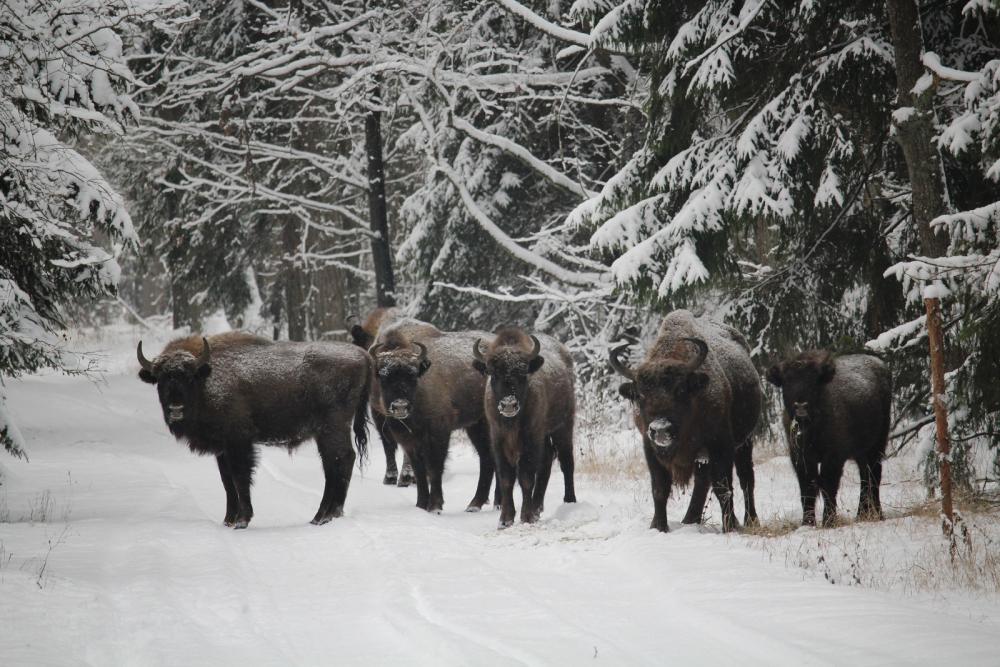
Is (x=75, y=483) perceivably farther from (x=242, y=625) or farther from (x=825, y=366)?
(x=825, y=366)

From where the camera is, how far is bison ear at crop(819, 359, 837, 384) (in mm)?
9133

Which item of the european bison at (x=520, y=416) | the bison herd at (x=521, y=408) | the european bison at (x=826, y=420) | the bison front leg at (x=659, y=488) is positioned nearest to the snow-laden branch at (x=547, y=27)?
the bison herd at (x=521, y=408)

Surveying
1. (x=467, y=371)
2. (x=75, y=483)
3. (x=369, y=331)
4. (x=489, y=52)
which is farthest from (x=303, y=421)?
(x=489, y=52)

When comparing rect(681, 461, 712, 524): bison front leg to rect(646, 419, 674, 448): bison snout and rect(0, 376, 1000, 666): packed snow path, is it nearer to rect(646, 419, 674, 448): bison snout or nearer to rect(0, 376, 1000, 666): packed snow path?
rect(0, 376, 1000, 666): packed snow path

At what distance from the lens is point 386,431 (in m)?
13.0

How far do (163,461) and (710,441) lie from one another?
36.0 feet

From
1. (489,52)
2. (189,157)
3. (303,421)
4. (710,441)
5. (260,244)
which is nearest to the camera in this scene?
(710,441)

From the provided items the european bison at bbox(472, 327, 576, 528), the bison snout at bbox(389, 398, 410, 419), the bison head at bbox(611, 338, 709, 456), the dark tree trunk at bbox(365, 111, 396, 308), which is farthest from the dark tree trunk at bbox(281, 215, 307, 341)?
the bison head at bbox(611, 338, 709, 456)

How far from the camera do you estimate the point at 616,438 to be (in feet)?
53.3

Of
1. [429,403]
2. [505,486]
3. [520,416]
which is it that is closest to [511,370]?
[520,416]

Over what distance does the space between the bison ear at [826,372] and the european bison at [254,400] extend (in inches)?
199

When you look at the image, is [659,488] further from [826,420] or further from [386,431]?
[386,431]

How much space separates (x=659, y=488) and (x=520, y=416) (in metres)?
2.26

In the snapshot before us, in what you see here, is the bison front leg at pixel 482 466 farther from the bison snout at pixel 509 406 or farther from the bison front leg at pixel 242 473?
the bison front leg at pixel 242 473
